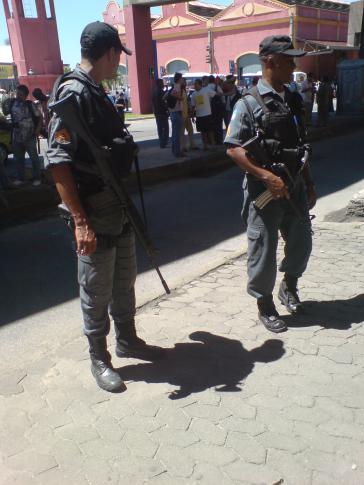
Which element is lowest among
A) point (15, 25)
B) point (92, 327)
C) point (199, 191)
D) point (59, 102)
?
point (199, 191)

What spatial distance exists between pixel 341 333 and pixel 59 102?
2296mm

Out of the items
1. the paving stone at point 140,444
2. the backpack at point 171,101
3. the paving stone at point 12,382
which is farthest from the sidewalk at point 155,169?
the paving stone at point 140,444

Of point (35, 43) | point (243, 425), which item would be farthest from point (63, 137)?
point (35, 43)

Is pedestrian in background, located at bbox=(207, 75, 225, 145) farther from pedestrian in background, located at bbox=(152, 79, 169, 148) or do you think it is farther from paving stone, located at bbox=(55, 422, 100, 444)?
paving stone, located at bbox=(55, 422, 100, 444)

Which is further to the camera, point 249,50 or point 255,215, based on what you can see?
point 249,50

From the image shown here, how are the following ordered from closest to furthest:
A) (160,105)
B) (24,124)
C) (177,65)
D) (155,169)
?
(24,124) → (155,169) → (160,105) → (177,65)

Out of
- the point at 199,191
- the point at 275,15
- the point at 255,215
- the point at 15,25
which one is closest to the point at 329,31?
the point at 275,15

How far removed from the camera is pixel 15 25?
27.9m

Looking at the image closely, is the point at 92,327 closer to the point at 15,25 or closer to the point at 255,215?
the point at 255,215

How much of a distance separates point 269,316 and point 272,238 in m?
0.58

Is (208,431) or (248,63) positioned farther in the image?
(248,63)

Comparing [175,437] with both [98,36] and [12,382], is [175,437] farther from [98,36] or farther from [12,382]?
[98,36]

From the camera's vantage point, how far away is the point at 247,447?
7.43 ft

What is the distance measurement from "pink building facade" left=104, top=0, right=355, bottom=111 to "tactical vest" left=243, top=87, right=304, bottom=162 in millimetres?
34569
